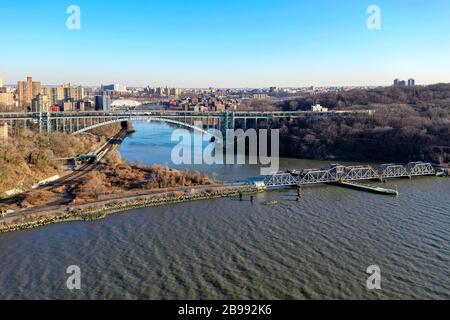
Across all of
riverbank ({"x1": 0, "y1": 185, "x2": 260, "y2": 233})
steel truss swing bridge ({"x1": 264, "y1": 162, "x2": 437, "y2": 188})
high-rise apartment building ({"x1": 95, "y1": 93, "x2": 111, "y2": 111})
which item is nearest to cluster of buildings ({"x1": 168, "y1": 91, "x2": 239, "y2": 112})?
high-rise apartment building ({"x1": 95, "y1": 93, "x2": 111, "y2": 111})

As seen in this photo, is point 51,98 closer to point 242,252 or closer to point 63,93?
point 63,93

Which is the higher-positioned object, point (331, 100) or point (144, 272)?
point (331, 100)

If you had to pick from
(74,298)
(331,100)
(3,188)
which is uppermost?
(331,100)

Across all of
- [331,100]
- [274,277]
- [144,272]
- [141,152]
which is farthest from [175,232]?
[331,100]

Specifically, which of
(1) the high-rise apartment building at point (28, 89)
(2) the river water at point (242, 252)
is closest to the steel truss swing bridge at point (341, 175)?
(2) the river water at point (242, 252)
